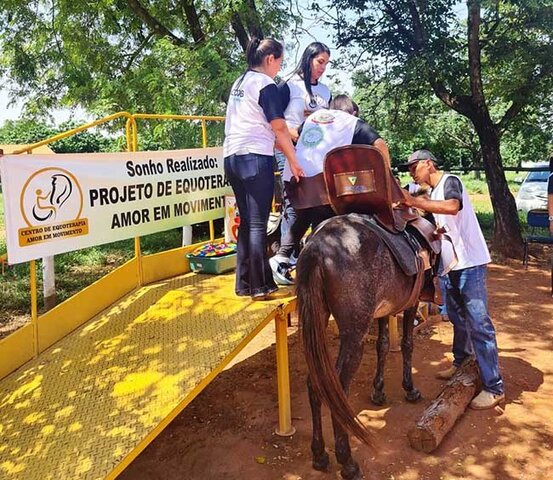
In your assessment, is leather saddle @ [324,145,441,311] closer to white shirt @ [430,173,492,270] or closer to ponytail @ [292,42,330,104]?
white shirt @ [430,173,492,270]

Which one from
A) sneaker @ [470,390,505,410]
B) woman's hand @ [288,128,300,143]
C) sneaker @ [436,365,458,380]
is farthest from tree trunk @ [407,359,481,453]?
woman's hand @ [288,128,300,143]

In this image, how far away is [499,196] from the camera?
10.5m

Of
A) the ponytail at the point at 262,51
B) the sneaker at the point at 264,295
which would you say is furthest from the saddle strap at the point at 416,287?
the ponytail at the point at 262,51

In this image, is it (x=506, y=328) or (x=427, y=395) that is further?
(x=506, y=328)

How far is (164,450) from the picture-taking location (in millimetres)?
3980

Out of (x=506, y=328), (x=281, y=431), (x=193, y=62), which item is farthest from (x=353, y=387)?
(x=193, y=62)

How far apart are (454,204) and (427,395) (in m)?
1.79

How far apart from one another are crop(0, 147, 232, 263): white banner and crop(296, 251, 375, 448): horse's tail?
1.69 meters

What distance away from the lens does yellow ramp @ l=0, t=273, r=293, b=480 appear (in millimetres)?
2814

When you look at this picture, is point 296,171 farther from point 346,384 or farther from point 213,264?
point 213,264

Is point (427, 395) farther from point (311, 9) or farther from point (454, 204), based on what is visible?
point (311, 9)

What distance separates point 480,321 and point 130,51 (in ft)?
30.6

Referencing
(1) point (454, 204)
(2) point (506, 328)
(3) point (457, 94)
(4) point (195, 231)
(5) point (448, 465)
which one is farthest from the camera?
(4) point (195, 231)

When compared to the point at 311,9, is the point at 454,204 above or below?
below
